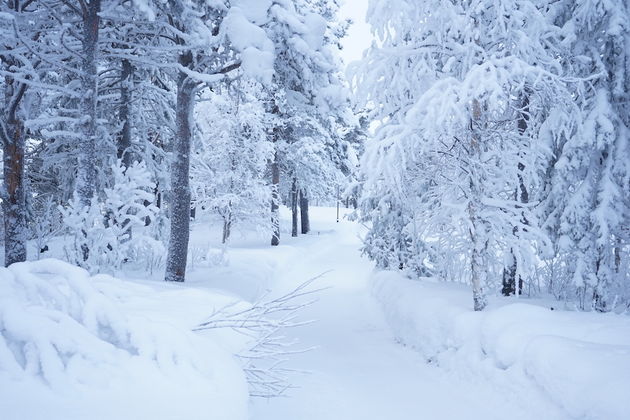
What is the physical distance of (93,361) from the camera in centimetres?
245

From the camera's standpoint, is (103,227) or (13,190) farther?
(13,190)

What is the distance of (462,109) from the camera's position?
20.1ft

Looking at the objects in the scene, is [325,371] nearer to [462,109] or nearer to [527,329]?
[527,329]

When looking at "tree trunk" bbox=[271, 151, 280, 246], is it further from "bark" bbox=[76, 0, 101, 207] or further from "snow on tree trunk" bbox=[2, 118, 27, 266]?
"bark" bbox=[76, 0, 101, 207]

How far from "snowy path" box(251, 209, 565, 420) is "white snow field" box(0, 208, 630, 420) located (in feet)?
0.07

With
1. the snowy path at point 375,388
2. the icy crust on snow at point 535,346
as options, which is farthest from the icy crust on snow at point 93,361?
the icy crust on snow at point 535,346

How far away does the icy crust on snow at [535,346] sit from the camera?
3705 mm

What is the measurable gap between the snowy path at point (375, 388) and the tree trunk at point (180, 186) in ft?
9.35

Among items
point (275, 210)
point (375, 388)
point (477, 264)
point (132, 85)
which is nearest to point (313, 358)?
point (375, 388)

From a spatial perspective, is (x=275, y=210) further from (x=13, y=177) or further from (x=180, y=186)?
(x=13, y=177)

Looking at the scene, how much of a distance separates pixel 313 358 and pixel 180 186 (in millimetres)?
4384

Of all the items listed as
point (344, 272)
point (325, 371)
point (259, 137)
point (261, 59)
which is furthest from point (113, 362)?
point (259, 137)

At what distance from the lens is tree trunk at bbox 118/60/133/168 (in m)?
11.0

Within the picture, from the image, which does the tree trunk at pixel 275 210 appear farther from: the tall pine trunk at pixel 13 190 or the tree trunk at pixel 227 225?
the tall pine trunk at pixel 13 190
